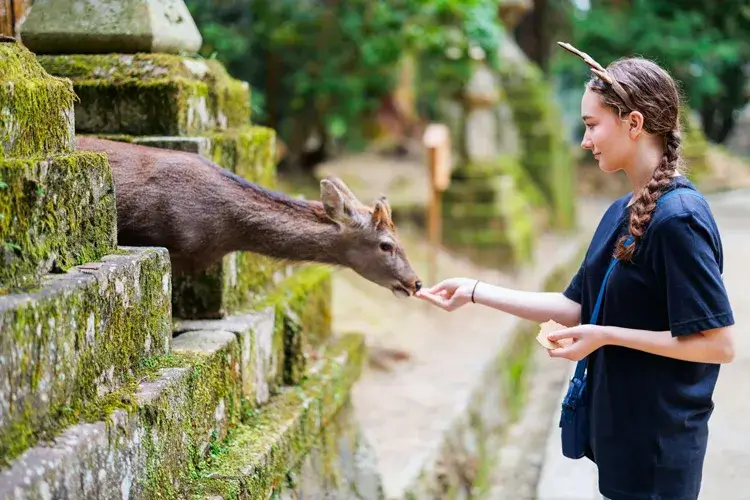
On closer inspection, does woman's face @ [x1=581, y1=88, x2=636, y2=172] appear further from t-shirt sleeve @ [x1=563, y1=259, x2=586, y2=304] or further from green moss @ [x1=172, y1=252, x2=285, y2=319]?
green moss @ [x1=172, y1=252, x2=285, y2=319]

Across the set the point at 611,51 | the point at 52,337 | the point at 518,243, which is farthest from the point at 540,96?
the point at 52,337

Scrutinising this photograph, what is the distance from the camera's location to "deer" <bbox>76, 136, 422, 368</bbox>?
375 cm

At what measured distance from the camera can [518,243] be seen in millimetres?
12773

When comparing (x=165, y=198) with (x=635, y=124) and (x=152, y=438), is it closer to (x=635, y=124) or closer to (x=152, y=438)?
(x=152, y=438)

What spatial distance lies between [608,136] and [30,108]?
1699mm

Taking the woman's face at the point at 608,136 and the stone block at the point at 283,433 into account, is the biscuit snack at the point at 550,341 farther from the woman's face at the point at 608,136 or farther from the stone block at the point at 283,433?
the stone block at the point at 283,433

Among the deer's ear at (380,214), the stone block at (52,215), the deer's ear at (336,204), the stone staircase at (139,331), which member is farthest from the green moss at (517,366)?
the stone block at (52,215)

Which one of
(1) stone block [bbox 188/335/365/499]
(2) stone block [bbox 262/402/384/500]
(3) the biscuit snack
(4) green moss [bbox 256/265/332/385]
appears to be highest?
(3) the biscuit snack

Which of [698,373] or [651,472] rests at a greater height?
[698,373]

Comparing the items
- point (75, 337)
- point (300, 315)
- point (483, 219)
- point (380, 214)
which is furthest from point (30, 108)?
point (483, 219)

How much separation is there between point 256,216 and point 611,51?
16.9 metres

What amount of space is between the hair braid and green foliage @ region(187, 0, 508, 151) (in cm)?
670

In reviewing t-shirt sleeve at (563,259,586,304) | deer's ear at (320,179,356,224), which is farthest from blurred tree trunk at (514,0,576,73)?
t-shirt sleeve at (563,259,586,304)

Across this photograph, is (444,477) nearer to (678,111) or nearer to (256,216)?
(256,216)
